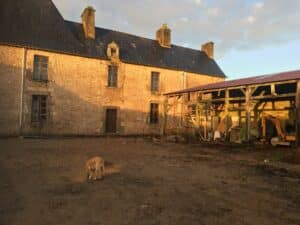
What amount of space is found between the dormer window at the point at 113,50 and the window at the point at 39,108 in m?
5.79

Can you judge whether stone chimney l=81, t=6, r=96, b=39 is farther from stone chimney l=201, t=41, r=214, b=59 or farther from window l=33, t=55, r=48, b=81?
stone chimney l=201, t=41, r=214, b=59

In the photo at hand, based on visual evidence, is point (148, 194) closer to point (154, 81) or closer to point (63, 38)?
point (63, 38)

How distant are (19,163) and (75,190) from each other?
136 inches

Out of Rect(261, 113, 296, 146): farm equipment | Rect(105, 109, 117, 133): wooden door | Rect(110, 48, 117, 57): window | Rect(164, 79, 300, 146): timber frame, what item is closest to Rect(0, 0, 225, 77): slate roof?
Rect(110, 48, 117, 57): window

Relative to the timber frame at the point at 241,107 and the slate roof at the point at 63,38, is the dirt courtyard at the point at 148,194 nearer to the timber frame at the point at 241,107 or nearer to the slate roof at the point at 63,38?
the timber frame at the point at 241,107

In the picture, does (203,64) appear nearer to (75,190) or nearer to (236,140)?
(236,140)

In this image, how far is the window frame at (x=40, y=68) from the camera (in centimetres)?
1716

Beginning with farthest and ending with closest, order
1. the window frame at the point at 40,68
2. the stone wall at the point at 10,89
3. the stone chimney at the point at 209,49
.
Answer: the stone chimney at the point at 209,49
the window frame at the point at 40,68
the stone wall at the point at 10,89

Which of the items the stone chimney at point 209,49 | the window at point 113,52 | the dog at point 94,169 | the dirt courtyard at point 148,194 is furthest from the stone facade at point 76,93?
the dog at point 94,169

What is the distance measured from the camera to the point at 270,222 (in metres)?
3.70

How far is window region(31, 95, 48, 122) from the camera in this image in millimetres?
17045

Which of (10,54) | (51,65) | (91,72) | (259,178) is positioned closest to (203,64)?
(91,72)

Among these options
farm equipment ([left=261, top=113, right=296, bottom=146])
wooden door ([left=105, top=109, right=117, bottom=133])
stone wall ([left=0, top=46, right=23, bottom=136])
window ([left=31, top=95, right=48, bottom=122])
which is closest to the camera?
farm equipment ([left=261, top=113, right=296, bottom=146])

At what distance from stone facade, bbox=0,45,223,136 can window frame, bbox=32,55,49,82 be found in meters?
0.21
